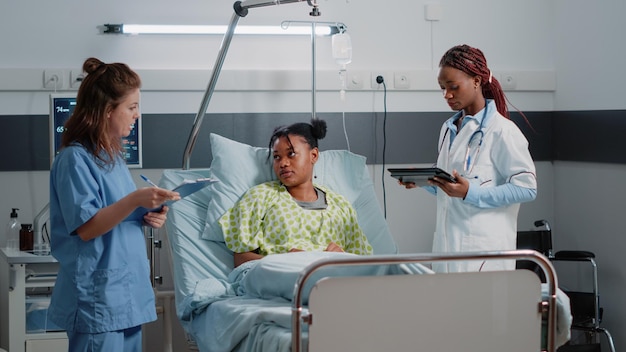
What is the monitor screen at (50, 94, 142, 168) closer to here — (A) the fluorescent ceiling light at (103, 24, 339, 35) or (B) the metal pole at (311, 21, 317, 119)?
(A) the fluorescent ceiling light at (103, 24, 339, 35)

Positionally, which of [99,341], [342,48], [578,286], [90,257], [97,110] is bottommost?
[578,286]

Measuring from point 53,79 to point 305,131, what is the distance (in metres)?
1.39

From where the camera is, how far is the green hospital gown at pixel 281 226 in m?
3.63

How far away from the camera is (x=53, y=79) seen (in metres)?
4.32

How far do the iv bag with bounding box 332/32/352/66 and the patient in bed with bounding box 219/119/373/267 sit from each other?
56cm

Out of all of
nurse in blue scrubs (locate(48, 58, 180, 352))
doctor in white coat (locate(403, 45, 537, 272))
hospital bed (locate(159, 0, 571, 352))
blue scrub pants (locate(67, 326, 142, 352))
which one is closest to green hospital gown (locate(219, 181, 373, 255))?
hospital bed (locate(159, 0, 571, 352))

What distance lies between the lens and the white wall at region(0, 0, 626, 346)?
171 inches

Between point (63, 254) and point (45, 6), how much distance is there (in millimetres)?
2086

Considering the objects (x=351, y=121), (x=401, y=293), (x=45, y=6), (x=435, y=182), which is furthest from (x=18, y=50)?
(x=401, y=293)

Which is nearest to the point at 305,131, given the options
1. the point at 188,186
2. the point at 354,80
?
the point at 354,80

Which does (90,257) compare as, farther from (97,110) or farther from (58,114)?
(58,114)

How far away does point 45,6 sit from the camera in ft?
14.3

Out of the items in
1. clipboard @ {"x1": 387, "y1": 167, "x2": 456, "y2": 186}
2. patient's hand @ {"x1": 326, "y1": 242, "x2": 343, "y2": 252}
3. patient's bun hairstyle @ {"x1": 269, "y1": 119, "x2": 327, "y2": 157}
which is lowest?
patient's hand @ {"x1": 326, "y1": 242, "x2": 343, "y2": 252}

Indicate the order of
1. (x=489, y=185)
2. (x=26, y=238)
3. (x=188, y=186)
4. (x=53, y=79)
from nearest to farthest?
(x=188, y=186) → (x=489, y=185) → (x=26, y=238) → (x=53, y=79)
